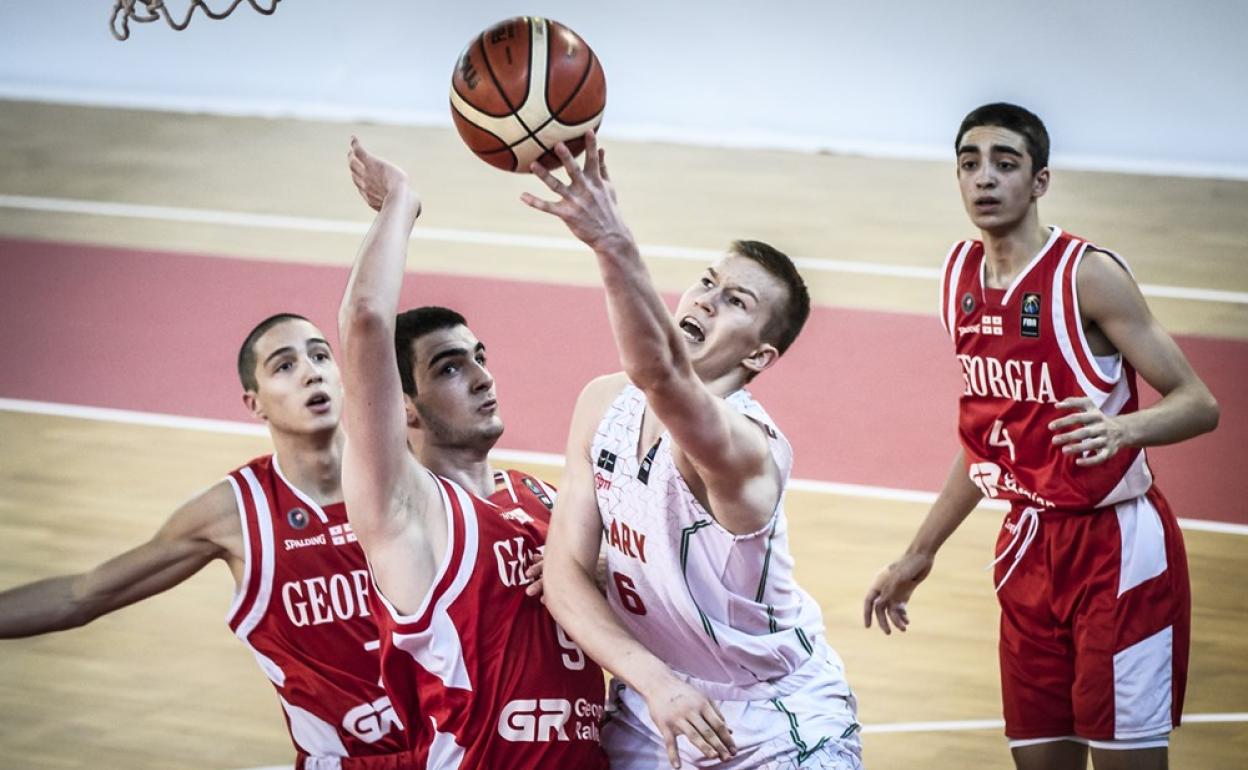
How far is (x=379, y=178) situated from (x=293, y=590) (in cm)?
126

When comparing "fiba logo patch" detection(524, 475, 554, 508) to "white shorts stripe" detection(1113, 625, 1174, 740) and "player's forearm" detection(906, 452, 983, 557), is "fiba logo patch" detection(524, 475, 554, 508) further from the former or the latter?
"white shorts stripe" detection(1113, 625, 1174, 740)

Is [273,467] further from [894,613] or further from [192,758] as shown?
[894,613]

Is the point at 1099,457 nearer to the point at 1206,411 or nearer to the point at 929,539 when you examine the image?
the point at 1206,411

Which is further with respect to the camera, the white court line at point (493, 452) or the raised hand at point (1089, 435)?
the white court line at point (493, 452)

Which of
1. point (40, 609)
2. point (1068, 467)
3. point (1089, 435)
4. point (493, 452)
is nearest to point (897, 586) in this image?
point (1068, 467)

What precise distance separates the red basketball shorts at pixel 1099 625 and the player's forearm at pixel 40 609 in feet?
8.48

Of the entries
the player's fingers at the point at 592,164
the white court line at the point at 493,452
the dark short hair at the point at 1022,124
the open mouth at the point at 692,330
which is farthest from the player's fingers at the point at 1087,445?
the white court line at the point at 493,452

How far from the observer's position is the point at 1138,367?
4.71 meters

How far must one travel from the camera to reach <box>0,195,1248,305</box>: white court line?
34.2 feet

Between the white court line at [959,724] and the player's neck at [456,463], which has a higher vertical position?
the player's neck at [456,463]

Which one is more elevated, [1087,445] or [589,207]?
[589,207]

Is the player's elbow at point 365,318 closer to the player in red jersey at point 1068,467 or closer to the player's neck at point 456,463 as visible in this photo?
the player's neck at point 456,463

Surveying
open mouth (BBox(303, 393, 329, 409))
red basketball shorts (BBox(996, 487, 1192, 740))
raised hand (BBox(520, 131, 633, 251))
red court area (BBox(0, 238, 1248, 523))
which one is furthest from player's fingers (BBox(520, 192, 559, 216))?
red court area (BBox(0, 238, 1248, 523))

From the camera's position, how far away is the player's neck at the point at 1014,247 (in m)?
4.94
